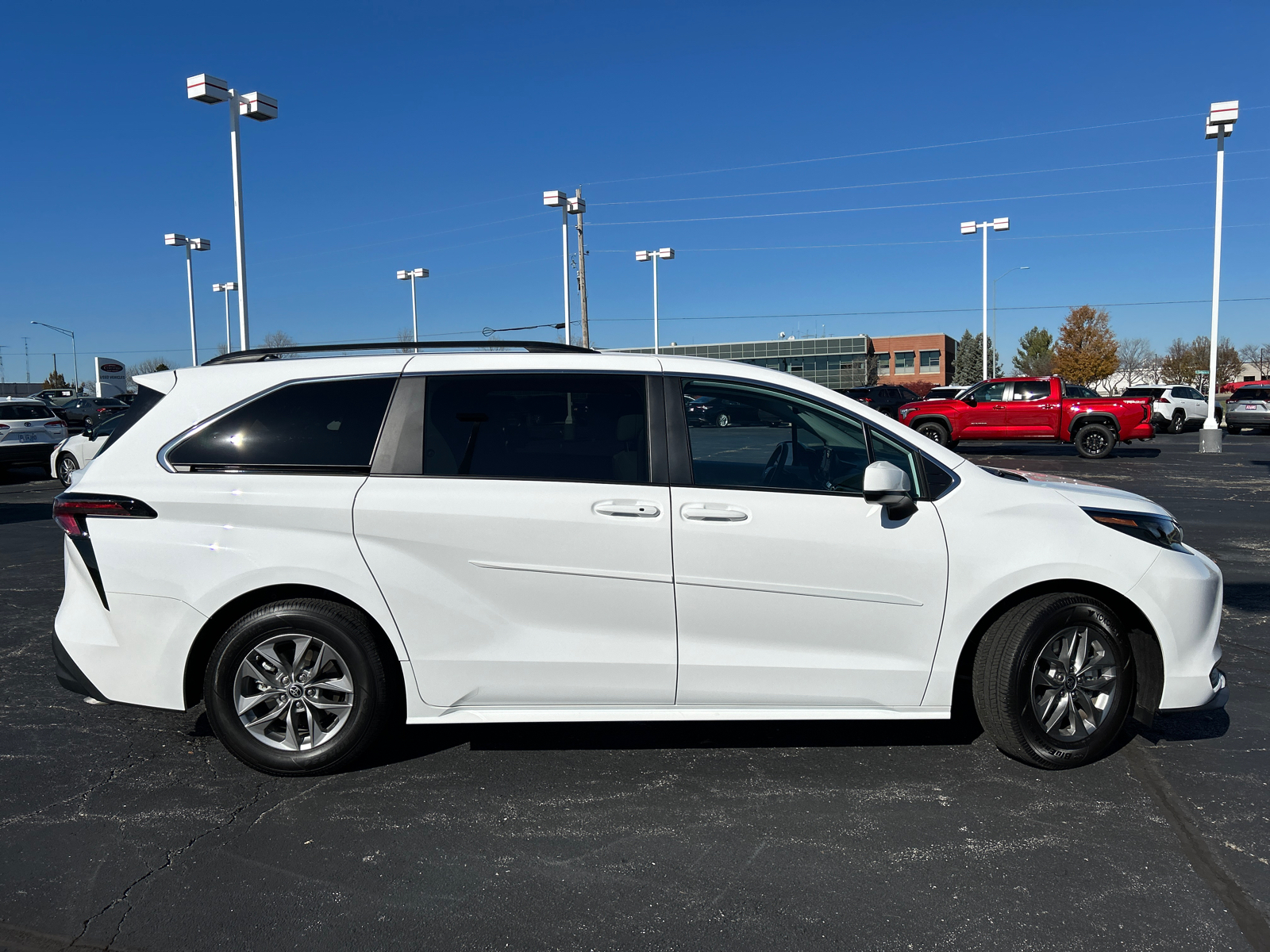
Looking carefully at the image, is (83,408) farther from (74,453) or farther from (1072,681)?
(1072,681)

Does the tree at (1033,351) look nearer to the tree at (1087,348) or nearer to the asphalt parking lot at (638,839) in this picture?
the tree at (1087,348)

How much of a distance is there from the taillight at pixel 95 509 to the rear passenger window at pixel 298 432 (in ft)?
0.74

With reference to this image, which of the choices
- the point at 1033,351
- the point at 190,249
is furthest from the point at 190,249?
the point at 1033,351

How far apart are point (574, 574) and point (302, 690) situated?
1.24 m

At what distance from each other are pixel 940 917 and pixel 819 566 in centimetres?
135

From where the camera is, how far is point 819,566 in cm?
384

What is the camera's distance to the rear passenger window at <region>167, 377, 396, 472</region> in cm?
400

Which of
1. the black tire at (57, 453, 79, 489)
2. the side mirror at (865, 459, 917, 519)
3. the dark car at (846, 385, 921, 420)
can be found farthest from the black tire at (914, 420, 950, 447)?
the side mirror at (865, 459, 917, 519)

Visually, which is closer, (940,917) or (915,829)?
(940,917)

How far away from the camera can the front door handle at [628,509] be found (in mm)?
3844

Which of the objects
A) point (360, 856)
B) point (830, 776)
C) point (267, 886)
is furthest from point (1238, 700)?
point (267, 886)

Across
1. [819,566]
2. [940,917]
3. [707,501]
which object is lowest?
[940,917]

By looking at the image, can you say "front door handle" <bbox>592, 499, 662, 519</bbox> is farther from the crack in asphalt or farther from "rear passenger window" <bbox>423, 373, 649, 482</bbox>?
the crack in asphalt

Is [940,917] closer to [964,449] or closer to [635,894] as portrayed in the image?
[635,894]
